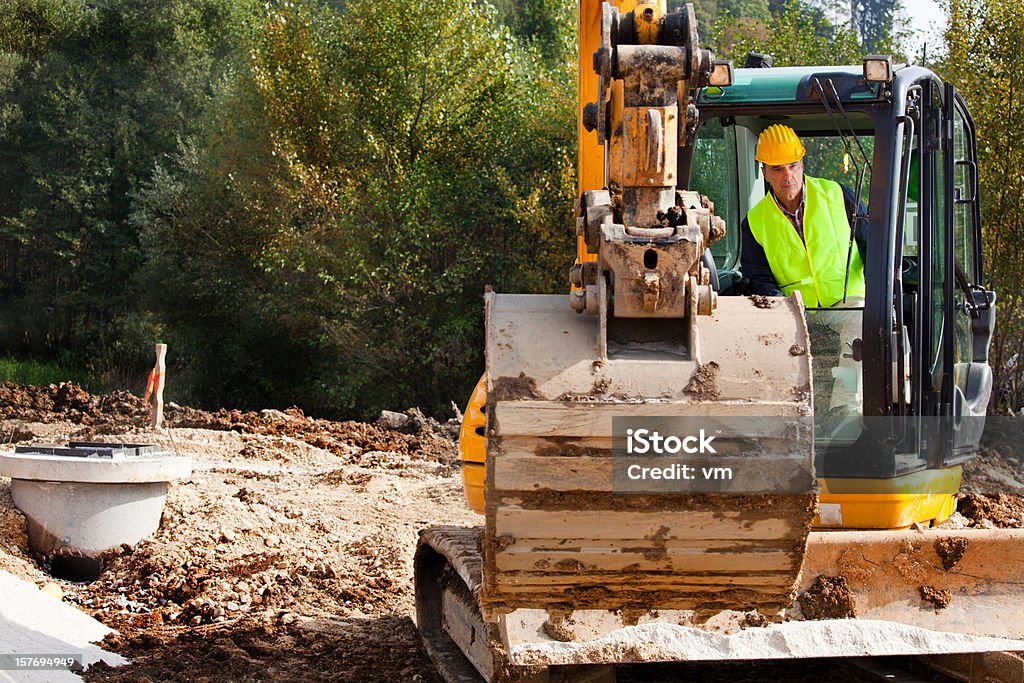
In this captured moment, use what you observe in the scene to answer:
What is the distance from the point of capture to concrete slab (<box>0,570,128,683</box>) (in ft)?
15.5

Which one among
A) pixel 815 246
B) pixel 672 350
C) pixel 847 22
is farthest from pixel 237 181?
pixel 672 350

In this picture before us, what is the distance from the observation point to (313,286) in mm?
16672

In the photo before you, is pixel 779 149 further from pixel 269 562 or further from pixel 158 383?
pixel 158 383

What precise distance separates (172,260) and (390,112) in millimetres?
5069

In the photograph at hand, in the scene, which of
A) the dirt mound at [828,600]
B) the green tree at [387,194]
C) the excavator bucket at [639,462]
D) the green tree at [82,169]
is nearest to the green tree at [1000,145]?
the green tree at [387,194]

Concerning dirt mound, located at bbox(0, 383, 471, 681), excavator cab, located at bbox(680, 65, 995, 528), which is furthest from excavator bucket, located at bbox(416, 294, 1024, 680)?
dirt mound, located at bbox(0, 383, 471, 681)

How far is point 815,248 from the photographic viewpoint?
4.49 meters

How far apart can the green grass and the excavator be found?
17.7m

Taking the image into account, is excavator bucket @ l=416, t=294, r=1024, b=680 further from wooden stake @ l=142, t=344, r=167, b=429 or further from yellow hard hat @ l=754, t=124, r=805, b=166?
wooden stake @ l=142, t=344, r=167, b=429

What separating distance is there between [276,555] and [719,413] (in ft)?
15.1

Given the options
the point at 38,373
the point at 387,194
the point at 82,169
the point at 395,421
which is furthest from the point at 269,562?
the point at 82,169

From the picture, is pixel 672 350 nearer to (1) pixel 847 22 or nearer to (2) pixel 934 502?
(2) pixel 934 502
